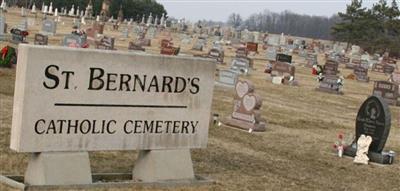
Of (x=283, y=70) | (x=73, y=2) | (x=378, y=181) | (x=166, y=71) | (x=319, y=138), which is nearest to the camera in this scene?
(x=166, y=71)

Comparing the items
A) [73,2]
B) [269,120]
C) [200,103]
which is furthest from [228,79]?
[73,2]

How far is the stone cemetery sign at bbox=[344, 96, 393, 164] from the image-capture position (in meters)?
13.0

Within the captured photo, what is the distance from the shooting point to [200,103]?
29.8 ft

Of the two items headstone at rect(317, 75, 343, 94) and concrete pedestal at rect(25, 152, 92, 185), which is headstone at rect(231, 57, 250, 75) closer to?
headstone at rect(317, 75, 343, 94)

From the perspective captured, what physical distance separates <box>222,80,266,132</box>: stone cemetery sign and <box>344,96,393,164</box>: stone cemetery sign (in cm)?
253

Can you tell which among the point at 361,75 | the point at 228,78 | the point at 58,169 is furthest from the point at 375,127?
the point at 361,75

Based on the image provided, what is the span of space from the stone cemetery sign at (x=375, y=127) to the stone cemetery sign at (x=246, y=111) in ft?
8.31

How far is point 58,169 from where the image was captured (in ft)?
26.0

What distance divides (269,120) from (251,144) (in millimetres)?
4441

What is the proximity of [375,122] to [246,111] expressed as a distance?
3.34 meters

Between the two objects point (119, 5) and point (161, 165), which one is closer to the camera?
point (161, 165)

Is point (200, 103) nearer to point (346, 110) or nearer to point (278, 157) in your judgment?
point (278, 157)

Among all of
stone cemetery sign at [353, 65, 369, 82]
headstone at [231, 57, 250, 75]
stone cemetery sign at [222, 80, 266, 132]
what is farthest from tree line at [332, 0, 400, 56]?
stone cemetery sign at [222, 80, 266, 132]

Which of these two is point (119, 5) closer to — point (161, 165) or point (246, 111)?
point (246, 111)
